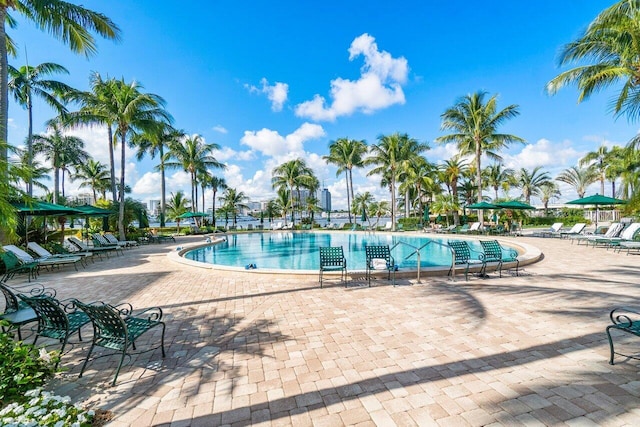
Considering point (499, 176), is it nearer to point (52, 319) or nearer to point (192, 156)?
point (192, 156)

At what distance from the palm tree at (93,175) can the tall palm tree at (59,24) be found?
3497cm

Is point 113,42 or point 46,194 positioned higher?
point 113,42

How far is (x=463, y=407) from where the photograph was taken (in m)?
2.69

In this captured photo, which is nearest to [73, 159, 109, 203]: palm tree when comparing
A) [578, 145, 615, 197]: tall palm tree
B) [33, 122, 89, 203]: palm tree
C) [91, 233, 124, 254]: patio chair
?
[33, 122, 89, 203]: palm tree

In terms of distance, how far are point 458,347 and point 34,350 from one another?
536 centimetres

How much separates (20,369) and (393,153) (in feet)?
92.8

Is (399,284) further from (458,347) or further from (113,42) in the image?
(113,42)

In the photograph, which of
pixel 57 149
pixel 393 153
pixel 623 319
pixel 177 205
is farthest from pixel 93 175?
pixel 623 319

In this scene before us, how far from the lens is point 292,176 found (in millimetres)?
37281

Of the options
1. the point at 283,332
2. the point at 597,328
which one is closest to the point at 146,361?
the point at 283,332

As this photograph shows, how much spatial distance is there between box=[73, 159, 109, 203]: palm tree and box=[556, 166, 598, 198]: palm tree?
214 ft

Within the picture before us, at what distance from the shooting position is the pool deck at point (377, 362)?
105 inches

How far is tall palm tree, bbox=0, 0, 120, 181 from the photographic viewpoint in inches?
350

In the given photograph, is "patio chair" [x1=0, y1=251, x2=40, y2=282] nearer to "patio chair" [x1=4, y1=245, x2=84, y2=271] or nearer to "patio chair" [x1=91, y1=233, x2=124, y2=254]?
"patio chair" [x1=4, y1=245, x2=84, y2=271]
